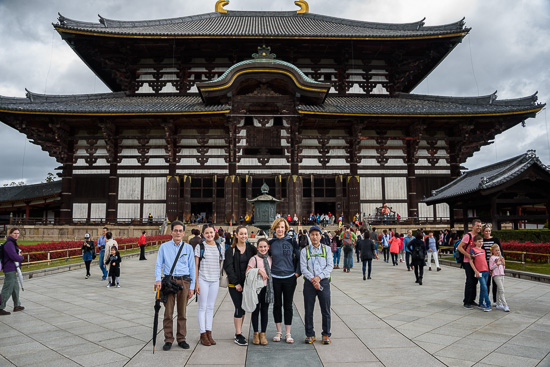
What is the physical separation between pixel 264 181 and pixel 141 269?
14498 mm

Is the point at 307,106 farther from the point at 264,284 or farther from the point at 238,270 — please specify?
the point at 264,284

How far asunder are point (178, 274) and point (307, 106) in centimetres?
2304

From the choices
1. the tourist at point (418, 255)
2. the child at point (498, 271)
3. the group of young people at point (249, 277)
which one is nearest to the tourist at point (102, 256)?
the group of young people at point (249, 277)

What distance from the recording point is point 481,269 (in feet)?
25.6

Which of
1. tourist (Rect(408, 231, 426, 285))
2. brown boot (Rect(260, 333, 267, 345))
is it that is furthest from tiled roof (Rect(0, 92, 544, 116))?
brown boot (Rect(260, 333, 267, 345))

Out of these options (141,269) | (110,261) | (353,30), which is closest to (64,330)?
(110,261)

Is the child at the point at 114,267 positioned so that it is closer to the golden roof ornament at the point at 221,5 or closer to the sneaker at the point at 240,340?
the sneaker at the point at 240,340

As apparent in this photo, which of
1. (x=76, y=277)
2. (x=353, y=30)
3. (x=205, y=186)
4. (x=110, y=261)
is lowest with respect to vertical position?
(x=76, y=277)

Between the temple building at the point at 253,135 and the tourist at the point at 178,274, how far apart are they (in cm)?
2098

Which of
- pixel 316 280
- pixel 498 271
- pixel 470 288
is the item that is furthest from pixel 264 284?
pixel 498 271

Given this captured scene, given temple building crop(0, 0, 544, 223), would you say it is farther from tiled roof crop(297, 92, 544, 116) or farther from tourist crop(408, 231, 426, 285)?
tourist crop(408, 231, 426, 285)

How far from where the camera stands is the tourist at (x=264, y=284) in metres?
5.45

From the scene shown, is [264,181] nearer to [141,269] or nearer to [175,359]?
[141,269]

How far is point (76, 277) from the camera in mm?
12531
